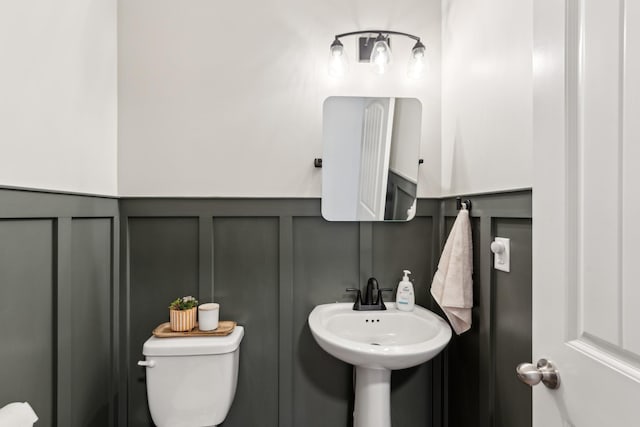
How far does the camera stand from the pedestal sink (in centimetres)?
114

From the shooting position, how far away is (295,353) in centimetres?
156

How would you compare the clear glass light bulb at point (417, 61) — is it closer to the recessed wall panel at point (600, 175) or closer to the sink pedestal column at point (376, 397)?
the recessed wall panel at point (600, 175)

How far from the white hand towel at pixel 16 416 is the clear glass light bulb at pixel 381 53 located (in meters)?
1.65

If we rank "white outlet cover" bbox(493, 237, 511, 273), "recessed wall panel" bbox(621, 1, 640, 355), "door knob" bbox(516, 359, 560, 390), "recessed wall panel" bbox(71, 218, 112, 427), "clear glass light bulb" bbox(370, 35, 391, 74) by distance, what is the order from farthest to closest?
"clear glass light bulb" bbox(370, 35, 391, 74)
"recessed wall panel" bbox(71, 218, 112, 427)
"white outlet cover" bbox(493, 237, 511, 273)
"door knob" bbox(516, 359, 560, 390)
"recessed wall panel" bbox(621, 1, 640, 355)

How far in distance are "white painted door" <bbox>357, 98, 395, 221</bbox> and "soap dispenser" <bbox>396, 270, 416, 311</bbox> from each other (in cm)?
33

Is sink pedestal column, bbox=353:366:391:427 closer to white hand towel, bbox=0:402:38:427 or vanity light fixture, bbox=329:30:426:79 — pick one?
white hand towel, bbox=0:402:38:427

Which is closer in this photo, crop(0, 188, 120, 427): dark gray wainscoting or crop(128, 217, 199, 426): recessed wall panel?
crop(0, 188, 120, 427): dark gray wainscoting

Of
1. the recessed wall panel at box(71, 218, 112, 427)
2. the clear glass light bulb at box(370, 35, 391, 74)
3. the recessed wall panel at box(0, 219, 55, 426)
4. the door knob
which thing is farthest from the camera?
the clear glass light bulb at box(370, 35, 391, 74)

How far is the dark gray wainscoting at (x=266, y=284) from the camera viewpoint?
5.02ft

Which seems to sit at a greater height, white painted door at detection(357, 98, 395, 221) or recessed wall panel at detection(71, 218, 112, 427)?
white painted door at detection(357, 98, 395, 221)

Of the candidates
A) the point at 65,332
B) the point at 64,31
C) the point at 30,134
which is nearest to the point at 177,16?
the point at 64,31

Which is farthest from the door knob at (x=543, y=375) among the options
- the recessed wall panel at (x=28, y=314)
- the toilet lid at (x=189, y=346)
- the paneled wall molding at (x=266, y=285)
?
the recessed wall panel at (x=28, y=314)

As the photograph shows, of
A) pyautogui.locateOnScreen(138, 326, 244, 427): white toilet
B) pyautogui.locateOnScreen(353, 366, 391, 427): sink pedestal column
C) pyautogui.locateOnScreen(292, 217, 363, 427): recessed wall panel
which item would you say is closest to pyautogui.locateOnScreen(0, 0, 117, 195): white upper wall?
pyautogui.locateOnScreen(138, 326, 244, 427): white toilet

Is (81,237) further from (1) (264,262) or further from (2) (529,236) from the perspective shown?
(2) (529,236)
